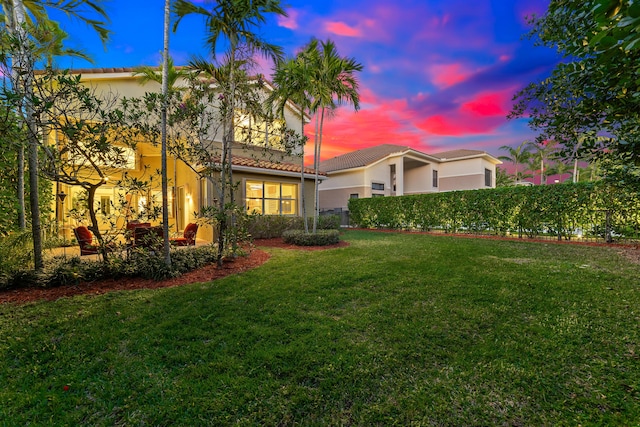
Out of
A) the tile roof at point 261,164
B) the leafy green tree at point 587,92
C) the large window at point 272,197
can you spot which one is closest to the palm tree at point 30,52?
the tile roof at point 261,164

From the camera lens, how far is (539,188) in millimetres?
10312

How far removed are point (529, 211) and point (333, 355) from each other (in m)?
11.5

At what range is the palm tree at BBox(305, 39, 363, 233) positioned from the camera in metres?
9.09

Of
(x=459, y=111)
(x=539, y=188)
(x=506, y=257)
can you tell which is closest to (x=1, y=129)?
(x=506, y=257)

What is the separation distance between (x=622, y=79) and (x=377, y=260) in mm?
5761

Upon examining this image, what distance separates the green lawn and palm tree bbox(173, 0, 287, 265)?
3.17 m

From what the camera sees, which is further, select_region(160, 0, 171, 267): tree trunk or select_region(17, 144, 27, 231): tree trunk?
select_region(17, 144, 27, 231): tree trunk

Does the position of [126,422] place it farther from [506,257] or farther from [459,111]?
[459,111]

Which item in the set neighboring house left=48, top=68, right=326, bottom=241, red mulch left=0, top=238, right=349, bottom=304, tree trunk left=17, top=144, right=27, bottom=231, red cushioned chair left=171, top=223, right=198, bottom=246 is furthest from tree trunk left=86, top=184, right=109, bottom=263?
neighboring house left=48, top=68, right=326, bottom=241

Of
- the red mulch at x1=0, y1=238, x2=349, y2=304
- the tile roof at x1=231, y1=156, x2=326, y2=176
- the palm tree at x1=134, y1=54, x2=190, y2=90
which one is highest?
the palm tree at x1=134, y1=54, x2=190, y2=90

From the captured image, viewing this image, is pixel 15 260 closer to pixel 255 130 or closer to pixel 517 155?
pixel 255 130

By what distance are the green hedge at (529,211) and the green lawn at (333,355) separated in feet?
15.6

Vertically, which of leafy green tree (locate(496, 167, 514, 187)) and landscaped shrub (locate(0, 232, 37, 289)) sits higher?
leafy green tree (locate(496, 167, 514, 187))

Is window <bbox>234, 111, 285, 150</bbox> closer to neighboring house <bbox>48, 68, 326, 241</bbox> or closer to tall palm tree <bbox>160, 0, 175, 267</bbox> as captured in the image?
neighboring house <bbox>48, 68, 326, 241</bbox>
